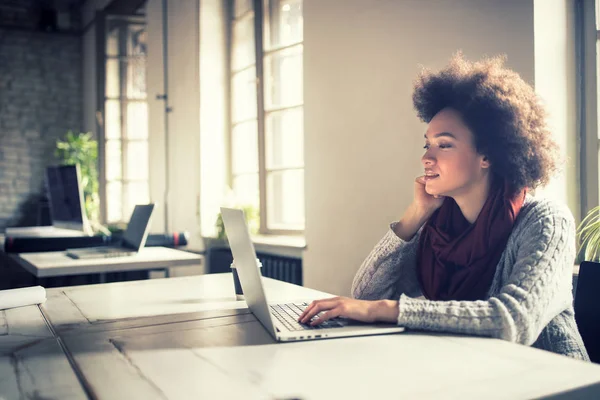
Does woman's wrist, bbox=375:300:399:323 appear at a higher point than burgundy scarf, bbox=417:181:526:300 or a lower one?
lower

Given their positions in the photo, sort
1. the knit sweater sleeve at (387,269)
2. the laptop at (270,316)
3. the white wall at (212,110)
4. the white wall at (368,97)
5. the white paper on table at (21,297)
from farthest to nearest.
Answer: the white wall at (212,110)
the white wall at (368,97)
the knit sweater sleeve at (387,269)
the white paper on table at (21,297)
the laptop at (270,316)

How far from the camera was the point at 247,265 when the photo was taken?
1234 millimetres

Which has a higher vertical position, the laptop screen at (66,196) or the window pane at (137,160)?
the window pane at (137,160)

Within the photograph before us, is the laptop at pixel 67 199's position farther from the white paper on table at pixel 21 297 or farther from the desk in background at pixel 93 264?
→ the white paper on table at pixel 21 297

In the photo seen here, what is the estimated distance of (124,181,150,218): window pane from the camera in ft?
Result: 19.7

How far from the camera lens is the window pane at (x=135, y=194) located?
6.00 metres

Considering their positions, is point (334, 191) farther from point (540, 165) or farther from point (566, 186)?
point (540, 165)

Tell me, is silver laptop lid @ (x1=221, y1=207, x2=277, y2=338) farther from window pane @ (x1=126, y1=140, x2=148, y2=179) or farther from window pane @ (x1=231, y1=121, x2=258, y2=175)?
window pane @ (x1=126, y1=140, x2=148, y2=179)

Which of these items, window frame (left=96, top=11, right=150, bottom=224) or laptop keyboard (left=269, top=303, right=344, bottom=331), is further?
window frame (left=96, top=11, right=150, bottom=224)

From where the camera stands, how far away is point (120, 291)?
1.76 m

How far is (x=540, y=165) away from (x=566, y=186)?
0.79 m

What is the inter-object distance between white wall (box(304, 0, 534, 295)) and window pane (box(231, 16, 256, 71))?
3.68ft

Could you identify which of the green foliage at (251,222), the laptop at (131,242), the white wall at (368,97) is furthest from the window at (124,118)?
the white wall at (368,97)

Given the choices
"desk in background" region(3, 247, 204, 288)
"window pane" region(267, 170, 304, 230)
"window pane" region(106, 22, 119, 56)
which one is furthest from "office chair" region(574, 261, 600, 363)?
"window pane" region(106, 22, 119, 56)
